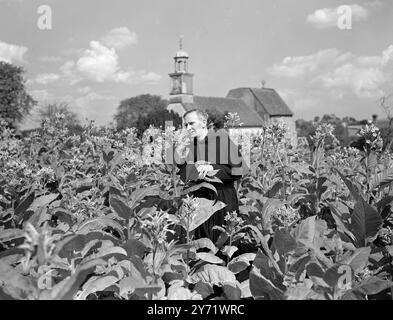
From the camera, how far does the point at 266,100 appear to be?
326 ft

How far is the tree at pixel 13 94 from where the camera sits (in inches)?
2488

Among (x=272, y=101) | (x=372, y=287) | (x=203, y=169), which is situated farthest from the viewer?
(x=272, y=101)

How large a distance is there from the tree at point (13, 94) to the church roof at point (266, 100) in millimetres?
47391

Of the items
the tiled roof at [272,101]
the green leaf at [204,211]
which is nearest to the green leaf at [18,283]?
the green leaf at [204,211]

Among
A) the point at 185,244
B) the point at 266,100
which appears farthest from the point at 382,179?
the point at 266,100

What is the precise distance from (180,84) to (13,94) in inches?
1475

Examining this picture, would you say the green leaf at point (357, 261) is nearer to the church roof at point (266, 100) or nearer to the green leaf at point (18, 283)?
the green leaf at point (18, 283)

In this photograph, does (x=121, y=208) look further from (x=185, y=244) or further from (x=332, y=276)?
(x=332, y=276)

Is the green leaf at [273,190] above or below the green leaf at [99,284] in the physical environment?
above

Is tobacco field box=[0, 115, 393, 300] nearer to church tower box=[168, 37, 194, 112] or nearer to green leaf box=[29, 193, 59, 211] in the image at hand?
green leaf box=[29, 193, 59, 211]

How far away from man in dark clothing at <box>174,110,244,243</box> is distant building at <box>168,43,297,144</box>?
79.8 meters

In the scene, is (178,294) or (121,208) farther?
(121,208)

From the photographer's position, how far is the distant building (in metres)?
88.8
